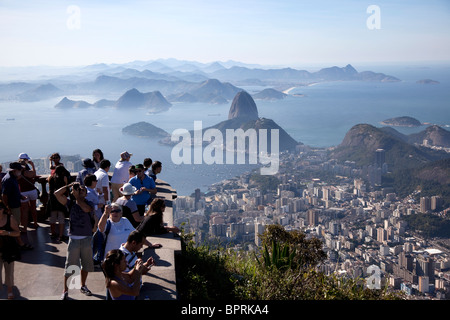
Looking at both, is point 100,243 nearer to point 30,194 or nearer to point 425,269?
point 30,194

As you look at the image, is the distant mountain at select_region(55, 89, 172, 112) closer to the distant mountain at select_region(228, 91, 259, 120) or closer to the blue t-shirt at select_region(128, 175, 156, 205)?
the distant mountain at select_region(228, 91, 259, 120)

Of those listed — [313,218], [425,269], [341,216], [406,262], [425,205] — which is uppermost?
[406,262]

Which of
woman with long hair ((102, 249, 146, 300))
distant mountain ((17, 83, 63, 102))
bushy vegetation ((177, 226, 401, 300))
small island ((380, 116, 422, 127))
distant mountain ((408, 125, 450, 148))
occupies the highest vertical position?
distant mountain ((17, 83, 63, 102))

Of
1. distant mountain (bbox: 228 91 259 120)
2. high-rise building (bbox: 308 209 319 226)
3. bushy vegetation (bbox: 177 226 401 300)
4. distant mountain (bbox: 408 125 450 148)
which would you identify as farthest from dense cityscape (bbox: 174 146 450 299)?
distant mountain (bbox: 228 91 259 120)

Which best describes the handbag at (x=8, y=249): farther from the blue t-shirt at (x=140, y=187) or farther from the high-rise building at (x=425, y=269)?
the high-rise building at (x=425, y=269)

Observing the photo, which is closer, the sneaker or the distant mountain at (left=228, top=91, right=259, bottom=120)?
the sneaker

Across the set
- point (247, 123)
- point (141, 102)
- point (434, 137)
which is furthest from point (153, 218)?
point (141, 102)

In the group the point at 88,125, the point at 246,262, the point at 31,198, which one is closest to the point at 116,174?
the point at 31,198

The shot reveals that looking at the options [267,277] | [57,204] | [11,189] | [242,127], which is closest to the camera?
[267,277]
